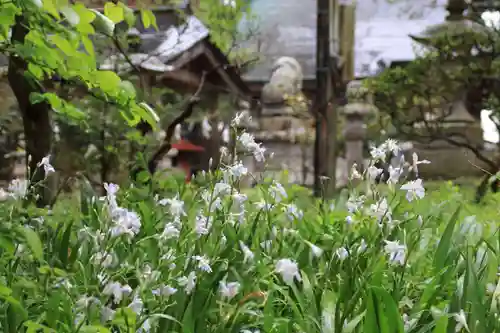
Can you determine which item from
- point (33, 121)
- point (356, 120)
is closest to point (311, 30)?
point (356, 120)

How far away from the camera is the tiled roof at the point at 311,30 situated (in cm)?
1551

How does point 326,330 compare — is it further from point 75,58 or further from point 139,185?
point 139,185

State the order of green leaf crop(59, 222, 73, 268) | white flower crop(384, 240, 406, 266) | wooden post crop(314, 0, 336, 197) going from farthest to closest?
wooden post crop(314, 0, 336, 197), green leaf crop(59, 222, 73, 268), white flower crop(384, 240, 406, 266)

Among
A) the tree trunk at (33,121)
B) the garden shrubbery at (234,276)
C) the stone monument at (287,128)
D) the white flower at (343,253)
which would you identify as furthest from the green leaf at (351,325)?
the stone monument at (287,128)

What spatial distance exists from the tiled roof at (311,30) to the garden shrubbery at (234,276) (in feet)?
40.5

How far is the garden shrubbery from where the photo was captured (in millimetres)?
1193

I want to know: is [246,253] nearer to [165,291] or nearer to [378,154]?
[165,291]

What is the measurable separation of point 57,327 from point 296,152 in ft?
30.6

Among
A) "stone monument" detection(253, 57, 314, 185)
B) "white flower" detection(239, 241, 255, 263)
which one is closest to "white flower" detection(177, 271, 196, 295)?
"white flower" detection(239, 241, 255, 263)

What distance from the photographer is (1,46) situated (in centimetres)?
189

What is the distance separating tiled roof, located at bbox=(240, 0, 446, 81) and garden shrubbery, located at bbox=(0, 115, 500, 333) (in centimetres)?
1234

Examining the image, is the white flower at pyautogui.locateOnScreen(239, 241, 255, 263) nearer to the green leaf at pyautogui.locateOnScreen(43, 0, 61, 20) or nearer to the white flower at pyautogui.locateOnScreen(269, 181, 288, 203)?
the white flower at pyautogui.locateOnScreen(269, 181, 288, 203)

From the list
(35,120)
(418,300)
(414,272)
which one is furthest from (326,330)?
(35,120)

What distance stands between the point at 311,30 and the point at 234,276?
15723 millimetres
